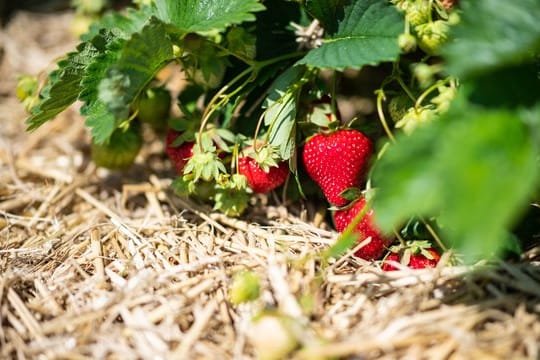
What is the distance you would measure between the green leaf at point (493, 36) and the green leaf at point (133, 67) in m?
0.66

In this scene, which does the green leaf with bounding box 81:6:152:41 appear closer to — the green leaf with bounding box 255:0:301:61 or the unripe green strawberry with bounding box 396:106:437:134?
the green leaf with bounding box 255:0:301:61

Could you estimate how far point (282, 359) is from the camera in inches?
41.8

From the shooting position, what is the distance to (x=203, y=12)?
1447 mm

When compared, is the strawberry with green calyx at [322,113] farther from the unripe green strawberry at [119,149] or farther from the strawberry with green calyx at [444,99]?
the unripe green strawberry at [119,149]

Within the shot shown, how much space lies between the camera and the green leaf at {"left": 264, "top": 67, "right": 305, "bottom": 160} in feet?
4.83

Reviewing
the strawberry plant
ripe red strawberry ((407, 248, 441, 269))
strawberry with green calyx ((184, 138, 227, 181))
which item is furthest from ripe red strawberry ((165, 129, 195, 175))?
ripe red strawberry ((407, 248, 441, 269))

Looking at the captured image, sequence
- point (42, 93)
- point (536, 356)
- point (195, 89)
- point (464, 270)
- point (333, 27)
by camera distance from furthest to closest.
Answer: point (195, 89)
point (42, 93)
point (333, 27)
point (464, 270)
point (536, 356)

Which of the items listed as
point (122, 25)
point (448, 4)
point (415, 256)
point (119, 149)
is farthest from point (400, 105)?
point (119, 149)

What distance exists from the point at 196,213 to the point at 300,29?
23.5 inches

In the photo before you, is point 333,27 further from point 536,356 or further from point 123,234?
point 536,356

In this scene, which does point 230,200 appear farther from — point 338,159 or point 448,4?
point 448,4

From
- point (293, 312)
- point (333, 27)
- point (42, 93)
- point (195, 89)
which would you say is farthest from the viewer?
point (195, 89)

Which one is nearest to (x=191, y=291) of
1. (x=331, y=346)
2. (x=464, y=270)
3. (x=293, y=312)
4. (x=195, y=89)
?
(x=293, y=312)

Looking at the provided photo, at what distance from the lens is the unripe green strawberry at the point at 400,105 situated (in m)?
1.44
